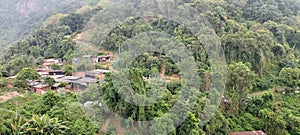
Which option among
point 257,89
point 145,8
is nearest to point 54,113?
point 257,89

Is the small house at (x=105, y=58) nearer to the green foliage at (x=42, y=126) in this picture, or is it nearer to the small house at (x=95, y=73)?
the small house at (x=95, y=73)

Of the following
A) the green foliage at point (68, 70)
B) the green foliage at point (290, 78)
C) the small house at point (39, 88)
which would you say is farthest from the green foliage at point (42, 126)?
the green foliage at point (290, 78)

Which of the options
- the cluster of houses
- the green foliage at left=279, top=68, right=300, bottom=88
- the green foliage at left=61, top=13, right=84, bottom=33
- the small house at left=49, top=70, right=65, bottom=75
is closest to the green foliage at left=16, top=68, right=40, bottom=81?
Answer: the cluster of houses

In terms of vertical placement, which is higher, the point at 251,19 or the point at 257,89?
the point at 251,19

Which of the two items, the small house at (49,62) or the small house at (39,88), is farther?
the small house at (49,62)

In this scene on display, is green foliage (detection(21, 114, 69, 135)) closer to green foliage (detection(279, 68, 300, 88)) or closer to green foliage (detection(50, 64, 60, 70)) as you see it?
green foliage (detection(50, 64, 60, 70))

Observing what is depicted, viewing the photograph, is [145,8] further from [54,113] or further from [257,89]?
[54,113]

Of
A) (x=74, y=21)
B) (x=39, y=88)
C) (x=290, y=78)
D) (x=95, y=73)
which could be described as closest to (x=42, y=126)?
(x=39, y=88)
